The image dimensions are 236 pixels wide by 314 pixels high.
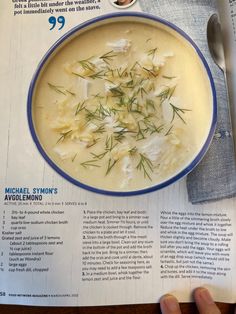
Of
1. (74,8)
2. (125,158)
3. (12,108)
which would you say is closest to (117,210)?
(125,158)

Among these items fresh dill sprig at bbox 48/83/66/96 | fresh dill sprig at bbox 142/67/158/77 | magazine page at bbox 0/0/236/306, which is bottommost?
magazine page at bbox 0/0/236/306

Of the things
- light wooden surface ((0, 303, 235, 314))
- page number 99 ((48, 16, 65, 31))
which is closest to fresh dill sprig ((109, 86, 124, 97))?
page number 99 ((48, 16, 65, 31))

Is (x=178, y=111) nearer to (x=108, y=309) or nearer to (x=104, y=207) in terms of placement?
(x=104, y=207)

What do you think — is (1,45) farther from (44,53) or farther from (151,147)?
(151,147)

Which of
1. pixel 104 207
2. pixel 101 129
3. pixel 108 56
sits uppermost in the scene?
pixel 108 56

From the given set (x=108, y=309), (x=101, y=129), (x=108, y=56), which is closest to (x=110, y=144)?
(x=101, y=129)

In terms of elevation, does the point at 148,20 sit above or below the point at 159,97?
above

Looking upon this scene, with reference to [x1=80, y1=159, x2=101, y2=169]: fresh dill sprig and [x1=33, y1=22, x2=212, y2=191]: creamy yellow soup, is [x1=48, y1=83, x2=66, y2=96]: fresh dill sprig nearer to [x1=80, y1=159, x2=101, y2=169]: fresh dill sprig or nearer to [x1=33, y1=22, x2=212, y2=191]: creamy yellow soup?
[x1=33, y1=22, x2=212, y2=191]: creamy yellow soup
